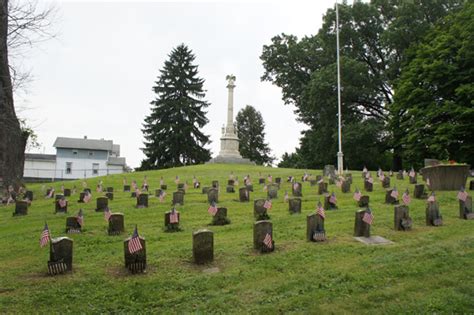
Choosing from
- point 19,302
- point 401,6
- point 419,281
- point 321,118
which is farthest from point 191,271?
point 401,6

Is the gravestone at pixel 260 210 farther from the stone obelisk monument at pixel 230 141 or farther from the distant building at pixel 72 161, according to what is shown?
the distant building at pixel 72 161

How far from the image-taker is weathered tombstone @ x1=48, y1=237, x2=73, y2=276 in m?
6.54

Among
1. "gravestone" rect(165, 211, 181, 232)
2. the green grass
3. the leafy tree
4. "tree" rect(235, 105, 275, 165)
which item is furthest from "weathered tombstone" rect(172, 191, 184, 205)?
"tree" rect(235, 105, 275, 165)

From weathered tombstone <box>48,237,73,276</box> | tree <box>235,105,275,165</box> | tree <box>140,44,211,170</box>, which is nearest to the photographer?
weathered tombstone <box>48,237,73,276</box>

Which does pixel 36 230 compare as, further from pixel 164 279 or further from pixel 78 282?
pixel 164 279

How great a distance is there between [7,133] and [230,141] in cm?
2350

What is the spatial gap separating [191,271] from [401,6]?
33.6m

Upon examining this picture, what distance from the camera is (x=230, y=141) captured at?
3953 centimetres

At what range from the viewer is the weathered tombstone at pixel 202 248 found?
699 centimetres

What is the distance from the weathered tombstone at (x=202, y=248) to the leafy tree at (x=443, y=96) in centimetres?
2084

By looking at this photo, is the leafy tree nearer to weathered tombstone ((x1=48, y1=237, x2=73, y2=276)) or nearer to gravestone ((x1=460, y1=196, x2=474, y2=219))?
gravestone ((x1=460, y1=196, x2=474, y2=219))

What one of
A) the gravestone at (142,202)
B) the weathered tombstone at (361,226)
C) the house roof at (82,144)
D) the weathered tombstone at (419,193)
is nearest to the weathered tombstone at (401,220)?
the weathered tombstone at (361,226)

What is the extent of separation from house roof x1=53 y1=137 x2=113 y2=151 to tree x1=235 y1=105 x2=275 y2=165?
66.1 feet

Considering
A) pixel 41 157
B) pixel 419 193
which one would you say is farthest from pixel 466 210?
pixel 41 157
